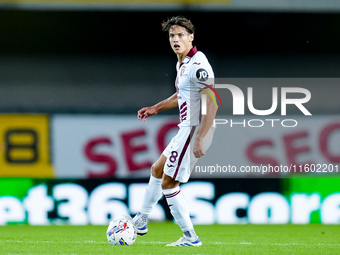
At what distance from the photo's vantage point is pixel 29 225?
9375 millimetres

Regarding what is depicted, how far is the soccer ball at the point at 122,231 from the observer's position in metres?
6.31

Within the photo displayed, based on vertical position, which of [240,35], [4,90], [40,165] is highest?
[240,35]

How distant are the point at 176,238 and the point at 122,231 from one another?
146 centimetres

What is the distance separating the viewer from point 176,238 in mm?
7676

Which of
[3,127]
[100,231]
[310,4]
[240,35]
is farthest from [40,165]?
[310,4]

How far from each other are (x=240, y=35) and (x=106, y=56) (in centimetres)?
180

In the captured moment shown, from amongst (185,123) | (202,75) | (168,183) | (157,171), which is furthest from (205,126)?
(157,171)

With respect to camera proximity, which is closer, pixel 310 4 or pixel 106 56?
pixel 310 4

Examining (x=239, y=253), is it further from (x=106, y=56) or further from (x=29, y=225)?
(x=106, y=56)

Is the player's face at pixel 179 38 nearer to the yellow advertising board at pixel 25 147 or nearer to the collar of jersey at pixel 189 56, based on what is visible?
the collar of jersey at pixel 189 56

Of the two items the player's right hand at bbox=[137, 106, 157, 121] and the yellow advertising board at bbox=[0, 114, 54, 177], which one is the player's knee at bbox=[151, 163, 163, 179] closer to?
the player's right hand at bbox=[137, 106, 157, 121]

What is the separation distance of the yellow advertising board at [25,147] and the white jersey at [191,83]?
12.5 ft

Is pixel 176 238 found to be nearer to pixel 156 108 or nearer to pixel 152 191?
pixel 152 191

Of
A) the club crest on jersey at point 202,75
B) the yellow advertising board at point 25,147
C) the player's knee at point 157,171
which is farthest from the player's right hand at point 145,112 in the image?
the yellow advertising board at point 25,147
